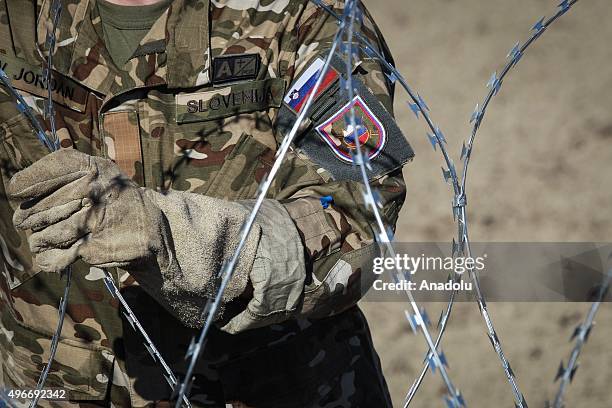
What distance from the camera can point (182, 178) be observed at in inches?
82.0

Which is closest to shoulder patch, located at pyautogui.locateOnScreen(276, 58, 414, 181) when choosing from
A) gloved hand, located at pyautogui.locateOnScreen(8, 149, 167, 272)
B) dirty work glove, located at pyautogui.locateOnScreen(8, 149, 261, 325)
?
dirty work glove, located at pyautogui.locateOnScreen(8, 149, 261, 325)

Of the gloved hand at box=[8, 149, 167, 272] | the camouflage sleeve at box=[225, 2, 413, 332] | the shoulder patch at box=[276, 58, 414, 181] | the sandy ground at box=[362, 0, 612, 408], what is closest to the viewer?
the gloved hand at box=[8, 149, 167, 272]

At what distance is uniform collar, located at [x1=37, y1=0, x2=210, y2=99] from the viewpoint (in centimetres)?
205

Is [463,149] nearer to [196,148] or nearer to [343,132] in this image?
[343,132]

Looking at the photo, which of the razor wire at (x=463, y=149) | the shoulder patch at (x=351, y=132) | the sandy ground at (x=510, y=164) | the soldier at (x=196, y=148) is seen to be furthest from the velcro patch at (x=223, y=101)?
the sandy ground at (x=510, y=164)

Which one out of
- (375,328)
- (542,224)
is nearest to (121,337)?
(375,328)

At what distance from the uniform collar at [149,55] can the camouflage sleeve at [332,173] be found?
0.64 feet

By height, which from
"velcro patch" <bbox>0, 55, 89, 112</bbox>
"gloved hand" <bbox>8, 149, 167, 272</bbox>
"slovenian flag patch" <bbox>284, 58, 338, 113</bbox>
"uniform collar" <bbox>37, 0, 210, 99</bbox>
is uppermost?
"slovenian flag patch" <bbox>284, 58, 338, 113</bbox>

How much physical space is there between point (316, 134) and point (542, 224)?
2689mm

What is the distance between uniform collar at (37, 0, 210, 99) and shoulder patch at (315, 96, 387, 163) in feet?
0.94

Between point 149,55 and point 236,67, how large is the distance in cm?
19

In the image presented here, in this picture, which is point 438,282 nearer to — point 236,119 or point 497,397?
point 497,397

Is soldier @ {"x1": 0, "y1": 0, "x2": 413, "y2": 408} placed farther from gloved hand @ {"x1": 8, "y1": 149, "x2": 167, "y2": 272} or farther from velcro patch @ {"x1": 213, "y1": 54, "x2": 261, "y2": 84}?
gloved hand @ {"x1": 8, "y1": 149, "x2": 167, "y2": 272}

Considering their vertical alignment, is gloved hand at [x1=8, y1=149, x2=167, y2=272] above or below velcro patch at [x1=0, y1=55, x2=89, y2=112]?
below
